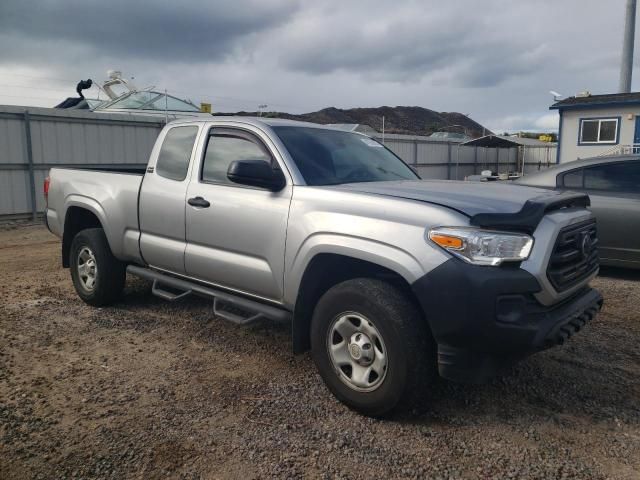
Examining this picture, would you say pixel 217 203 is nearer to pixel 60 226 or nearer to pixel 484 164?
pixel 60 226

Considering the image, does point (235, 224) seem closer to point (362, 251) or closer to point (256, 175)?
point (256, 175)

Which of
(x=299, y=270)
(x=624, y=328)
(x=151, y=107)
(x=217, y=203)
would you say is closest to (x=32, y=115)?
(x=151, y=107)

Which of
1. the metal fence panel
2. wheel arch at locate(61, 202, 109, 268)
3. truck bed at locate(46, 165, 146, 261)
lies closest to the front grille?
truck bed at locate(46, 165, 146, 261)

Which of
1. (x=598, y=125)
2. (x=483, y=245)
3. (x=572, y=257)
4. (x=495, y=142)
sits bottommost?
(x=572, y=257)

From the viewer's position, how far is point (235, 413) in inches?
137

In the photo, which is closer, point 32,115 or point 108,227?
point 108,227

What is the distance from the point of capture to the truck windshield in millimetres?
4113

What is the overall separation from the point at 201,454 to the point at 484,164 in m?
27.6

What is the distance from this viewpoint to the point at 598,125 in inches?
955

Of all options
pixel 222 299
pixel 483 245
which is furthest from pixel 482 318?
pixel 222 299

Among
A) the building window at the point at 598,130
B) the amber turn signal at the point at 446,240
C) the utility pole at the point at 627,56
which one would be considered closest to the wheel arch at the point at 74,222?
the amber turn signal at the point at 446,240

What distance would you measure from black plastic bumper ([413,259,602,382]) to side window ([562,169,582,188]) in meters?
4.51

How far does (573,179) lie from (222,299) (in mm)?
4967

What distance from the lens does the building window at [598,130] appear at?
23906 millimetres
